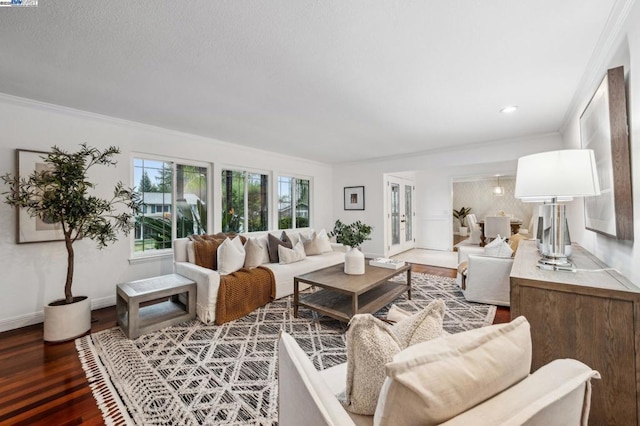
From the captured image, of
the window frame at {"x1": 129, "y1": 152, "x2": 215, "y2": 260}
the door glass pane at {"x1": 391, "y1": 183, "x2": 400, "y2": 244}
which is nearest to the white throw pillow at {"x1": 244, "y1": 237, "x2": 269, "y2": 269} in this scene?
the window frame at {"x1": 129, "y1": 152, "x2": 215, "y2": 260}

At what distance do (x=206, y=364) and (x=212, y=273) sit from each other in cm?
92

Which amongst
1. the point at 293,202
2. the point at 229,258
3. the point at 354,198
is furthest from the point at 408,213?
the point at 229,258

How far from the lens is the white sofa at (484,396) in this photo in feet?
1.81

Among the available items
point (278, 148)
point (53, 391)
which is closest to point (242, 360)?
point (53, 391)

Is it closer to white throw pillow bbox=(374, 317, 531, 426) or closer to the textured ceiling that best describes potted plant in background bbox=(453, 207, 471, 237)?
the textured ceiling

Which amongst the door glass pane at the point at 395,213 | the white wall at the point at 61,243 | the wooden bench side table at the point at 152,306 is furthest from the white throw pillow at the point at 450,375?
the door glass pane at the point at 395,213

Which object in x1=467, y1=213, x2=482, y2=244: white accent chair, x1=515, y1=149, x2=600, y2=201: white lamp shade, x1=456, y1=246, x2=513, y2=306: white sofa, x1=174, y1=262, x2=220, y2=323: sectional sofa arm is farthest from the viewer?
x1=467, y1=213, x2=482, y2=244: white accent chair

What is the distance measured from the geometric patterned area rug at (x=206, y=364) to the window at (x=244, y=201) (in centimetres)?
195

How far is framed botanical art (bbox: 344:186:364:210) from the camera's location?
6158 millimetres

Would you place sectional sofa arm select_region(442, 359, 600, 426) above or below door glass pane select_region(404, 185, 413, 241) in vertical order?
below

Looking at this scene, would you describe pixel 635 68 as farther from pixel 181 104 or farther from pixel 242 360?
pixel 181 104

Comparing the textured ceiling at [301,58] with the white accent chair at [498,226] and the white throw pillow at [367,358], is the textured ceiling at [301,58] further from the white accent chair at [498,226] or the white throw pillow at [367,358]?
the white accent chair at [498,226]

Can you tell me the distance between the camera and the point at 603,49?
1829mm

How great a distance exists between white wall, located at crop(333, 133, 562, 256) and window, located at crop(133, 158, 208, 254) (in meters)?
3.45
